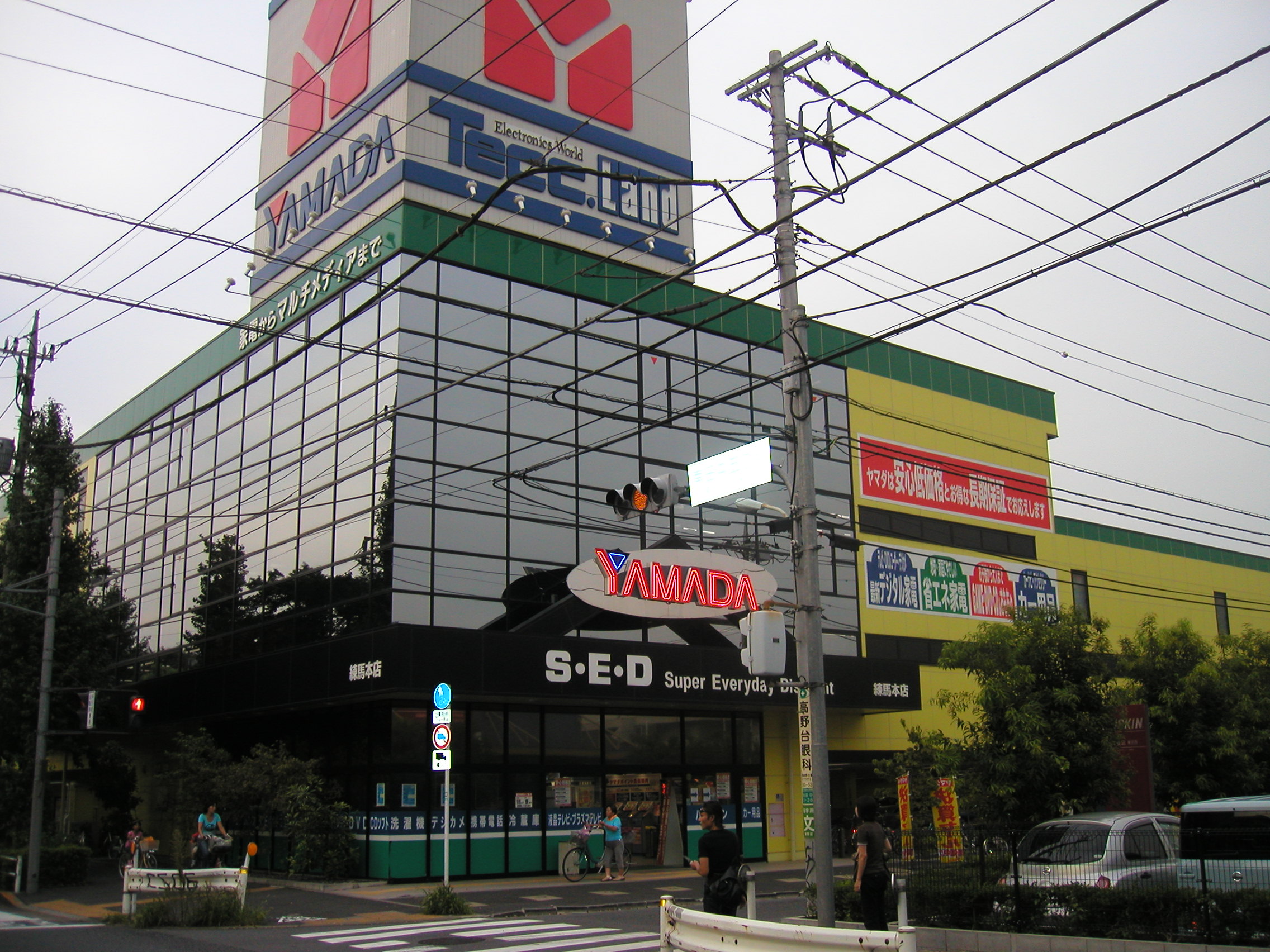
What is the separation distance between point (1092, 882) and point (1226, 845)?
1771mm

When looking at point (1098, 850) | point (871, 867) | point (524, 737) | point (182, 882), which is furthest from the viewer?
point (524, 737)

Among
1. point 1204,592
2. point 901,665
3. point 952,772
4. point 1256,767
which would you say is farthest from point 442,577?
point 1204,592

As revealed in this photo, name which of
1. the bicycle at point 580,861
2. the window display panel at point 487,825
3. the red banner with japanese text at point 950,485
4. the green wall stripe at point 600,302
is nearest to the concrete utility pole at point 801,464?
the green wall stripe at point 600,302

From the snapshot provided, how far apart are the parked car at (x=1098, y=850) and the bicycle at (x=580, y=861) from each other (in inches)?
451

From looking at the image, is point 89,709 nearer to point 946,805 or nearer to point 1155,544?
point 946,805

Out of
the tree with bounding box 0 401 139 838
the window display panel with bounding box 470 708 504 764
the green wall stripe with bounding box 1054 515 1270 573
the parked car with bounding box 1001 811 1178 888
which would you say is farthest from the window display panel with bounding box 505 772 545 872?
the green wall stripe with bounding box 1054 515 1270 573

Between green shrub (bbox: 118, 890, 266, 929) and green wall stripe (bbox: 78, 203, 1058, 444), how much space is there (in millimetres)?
11959

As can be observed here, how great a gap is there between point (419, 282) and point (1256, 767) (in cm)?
2154

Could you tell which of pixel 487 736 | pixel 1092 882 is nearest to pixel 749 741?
pixel 487 736

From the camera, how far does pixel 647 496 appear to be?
1478 cm

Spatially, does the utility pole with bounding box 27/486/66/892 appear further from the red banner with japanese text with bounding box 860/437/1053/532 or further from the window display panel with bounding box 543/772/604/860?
the red banner with japanese text with bounding box 860/437/1053/532

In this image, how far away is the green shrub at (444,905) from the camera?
18719 mm

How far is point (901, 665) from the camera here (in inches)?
1214

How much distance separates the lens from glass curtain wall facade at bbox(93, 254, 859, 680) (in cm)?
2500
